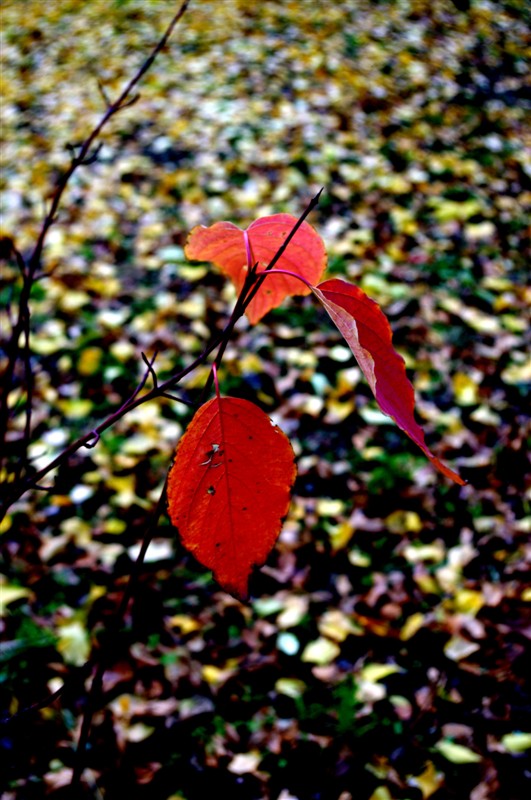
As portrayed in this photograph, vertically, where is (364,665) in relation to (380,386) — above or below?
below

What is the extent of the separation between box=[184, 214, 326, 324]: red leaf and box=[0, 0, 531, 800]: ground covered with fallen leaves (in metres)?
0.34

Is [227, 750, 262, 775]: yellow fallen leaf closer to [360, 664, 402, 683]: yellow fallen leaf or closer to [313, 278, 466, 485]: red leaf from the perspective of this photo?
[360, 664, 402, 683]: yellow fallen leaf

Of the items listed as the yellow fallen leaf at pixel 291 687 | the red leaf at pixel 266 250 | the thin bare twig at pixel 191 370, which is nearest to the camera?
the thin bare twig at pixel 191 370

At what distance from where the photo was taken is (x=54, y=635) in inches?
60.7

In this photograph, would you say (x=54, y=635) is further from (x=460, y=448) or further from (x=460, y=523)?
(x=460, y=448)

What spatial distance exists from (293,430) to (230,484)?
147 centimetres

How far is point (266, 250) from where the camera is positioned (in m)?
0.73

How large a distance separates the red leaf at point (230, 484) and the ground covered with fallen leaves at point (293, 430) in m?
0.20

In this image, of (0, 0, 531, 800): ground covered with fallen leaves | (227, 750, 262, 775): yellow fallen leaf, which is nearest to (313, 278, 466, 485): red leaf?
(0, 0, 531, 800): ground covered with fallen leaves

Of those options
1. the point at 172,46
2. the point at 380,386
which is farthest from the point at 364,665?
the point at 172,46

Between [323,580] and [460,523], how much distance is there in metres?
0.47

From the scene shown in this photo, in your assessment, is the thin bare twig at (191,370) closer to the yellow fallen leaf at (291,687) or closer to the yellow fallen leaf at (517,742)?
the yellow fallen leaf at (291,687)

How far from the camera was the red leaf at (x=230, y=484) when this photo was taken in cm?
62

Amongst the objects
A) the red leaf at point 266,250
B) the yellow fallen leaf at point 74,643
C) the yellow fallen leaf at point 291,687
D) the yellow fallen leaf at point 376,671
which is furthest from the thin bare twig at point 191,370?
the yellow fallen leaf at point 376,671
